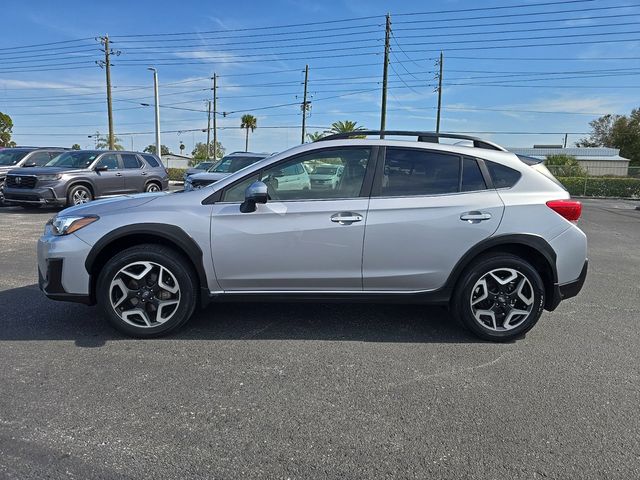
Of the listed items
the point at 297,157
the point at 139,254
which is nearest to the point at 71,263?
the point at 139,254

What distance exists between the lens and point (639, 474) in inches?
91.4

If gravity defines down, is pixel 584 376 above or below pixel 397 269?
below

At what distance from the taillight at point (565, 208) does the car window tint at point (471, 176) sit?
1.92 feet

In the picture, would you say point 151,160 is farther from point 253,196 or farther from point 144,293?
point 253,196

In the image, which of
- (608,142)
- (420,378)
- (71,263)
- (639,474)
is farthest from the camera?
(608,142)

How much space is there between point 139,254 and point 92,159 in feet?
34.7

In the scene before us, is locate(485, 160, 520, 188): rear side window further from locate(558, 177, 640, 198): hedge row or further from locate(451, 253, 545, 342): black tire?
locate(558, 177, 640, 198): hedge row

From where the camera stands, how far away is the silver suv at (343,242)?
3.79 meters

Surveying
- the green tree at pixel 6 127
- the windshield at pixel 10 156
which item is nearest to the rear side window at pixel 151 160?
the windshield at pixel 10 156

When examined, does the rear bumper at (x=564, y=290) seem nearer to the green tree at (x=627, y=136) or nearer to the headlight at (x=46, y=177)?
the headlight at (x=46, y=177)

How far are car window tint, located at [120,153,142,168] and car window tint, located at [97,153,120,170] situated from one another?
0.24 meters

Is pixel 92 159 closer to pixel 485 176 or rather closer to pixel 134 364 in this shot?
pixel 134 364

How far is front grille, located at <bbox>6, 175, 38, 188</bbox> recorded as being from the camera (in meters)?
11.8

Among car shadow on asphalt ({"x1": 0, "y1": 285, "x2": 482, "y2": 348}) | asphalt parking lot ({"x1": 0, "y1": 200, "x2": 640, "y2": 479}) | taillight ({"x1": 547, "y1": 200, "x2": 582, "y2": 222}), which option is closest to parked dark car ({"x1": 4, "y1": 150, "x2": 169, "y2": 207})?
car shadow on asphalt ({"x1": 0, "y1": 285, "x2": 482, "y2": 348})
